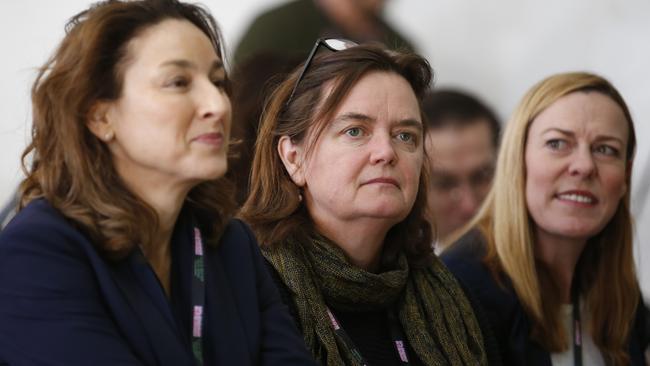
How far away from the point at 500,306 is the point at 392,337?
0.52 meters

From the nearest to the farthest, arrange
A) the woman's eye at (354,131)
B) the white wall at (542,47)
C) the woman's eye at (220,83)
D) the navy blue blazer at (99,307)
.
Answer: the navy blue blazer at (99,307) → the woman's eye at (220,83) → the woman's eye at (354,131) → the white wall at (542,47)

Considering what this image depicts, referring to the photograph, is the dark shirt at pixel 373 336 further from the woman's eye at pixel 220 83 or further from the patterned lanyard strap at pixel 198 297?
the woman's eye at pixel 220 83

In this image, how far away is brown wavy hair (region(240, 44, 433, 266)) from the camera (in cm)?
245

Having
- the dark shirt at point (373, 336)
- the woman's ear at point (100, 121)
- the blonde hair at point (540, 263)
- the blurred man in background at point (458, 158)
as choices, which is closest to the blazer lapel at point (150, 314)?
the woman's ear at point (100, 121)

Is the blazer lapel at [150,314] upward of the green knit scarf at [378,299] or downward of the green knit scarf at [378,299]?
upward

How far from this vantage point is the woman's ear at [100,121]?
5.99ft

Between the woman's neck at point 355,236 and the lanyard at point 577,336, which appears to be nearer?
the woman's neck at point 355,236

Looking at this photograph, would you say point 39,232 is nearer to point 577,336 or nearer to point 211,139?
point 211,139

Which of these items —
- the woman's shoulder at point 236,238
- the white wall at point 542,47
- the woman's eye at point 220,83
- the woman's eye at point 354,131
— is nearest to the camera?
the woman's eye at point 220,83

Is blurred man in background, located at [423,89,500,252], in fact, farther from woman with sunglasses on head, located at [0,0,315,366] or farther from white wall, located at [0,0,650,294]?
woman with sunglasses on head, located at [0,0,315,366]

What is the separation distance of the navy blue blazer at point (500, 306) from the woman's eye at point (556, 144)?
0.33 m

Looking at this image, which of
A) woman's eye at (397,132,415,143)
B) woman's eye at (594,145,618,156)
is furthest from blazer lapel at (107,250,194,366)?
woman's eye at (594,145,618,156)

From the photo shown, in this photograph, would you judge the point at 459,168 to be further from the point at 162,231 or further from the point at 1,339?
the point at 1,339

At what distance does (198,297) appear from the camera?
1921 millimetres
